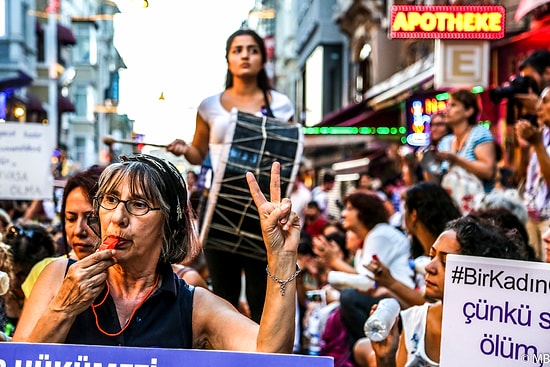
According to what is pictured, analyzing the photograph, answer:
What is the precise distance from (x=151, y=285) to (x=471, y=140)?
16.7 feet

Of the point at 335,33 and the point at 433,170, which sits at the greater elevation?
the point at 335,33

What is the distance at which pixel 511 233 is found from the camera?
493cm

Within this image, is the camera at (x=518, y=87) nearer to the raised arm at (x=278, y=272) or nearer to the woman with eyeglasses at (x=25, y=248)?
the woman with eyeglasses at (x=25, y=248)

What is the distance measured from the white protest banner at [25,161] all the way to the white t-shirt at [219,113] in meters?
3.20

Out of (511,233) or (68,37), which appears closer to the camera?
(511,233)

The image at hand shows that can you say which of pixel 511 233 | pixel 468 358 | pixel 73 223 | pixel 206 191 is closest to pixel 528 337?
pixel 468 358

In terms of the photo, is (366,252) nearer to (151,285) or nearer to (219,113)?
(219,113)

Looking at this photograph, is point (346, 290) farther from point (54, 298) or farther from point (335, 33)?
point (335, 33)

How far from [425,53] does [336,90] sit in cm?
1784

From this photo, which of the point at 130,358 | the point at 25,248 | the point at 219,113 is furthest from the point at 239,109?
the point at 130,358

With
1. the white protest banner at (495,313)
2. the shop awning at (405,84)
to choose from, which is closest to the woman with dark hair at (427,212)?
the white protest banner at (495,313)

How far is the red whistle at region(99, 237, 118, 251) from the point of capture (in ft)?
10.6

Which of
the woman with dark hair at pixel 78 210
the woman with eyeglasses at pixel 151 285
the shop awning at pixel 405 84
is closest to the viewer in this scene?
the woman with eyeglasses at pixel 151 285

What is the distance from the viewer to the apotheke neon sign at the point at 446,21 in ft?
42.6
